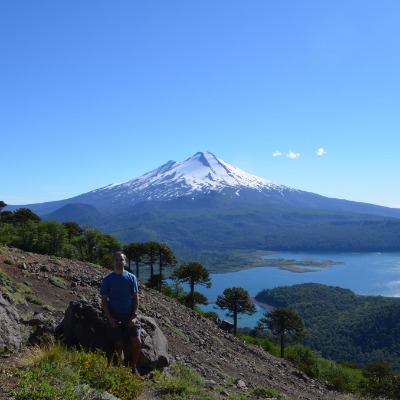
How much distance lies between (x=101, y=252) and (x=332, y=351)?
61477 mm

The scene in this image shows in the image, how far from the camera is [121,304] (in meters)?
7.04

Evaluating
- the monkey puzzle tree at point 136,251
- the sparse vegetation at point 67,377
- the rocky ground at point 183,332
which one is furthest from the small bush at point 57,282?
the monkey puzzle tree at point 136,251

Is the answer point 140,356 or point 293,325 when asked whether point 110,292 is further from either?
point 293,325

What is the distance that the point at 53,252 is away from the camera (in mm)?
38188

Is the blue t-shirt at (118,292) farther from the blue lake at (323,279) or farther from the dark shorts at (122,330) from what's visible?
the blue lake at (323,279)

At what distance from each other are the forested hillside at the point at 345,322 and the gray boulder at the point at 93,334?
77.9m

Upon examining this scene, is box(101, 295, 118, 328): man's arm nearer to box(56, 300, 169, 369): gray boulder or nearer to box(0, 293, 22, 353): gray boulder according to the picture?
box(56, 300, 169, 369): gray boulder

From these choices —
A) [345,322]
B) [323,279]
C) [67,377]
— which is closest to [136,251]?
[67,377]

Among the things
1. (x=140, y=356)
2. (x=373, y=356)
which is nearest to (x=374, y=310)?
(x=373, y=356)

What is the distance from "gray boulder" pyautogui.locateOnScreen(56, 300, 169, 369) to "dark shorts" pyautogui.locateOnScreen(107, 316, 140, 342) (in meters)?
0.40

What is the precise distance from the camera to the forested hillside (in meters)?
79.9

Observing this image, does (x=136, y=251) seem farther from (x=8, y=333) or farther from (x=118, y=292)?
(x=118, y=292)

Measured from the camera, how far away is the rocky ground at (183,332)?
1295 centimetres

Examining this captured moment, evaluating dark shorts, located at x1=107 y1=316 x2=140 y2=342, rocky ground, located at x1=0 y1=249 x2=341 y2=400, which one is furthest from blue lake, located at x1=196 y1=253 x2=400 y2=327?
dark shorts, located at x1=107 y1=316 x2=140 y2=342
